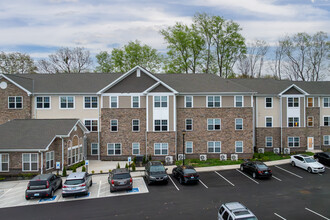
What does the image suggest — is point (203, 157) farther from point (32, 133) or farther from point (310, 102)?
point (32, 133)

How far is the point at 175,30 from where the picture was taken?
182 ft

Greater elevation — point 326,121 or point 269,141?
point 326,121

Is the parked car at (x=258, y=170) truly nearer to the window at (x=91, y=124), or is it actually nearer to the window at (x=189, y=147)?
the window at (x=189, y=147)

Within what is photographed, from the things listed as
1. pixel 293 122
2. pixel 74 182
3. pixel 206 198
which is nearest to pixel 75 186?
pixel 74 182

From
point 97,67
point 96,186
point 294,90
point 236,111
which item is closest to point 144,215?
point 96,186

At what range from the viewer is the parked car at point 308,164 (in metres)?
25.2

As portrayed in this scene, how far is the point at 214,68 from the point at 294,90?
22.3m

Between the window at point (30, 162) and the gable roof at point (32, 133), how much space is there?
91cm

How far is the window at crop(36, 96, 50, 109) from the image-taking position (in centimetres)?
3250

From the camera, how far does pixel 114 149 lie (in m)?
31.7

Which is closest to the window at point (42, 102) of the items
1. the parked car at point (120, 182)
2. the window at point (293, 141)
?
the parked car at point (120, 182)

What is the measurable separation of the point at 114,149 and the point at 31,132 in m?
9.50

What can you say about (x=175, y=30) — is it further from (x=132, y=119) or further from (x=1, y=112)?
(x=1, y=112)

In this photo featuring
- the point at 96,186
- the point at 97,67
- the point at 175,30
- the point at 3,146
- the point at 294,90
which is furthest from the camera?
the point at 97,67
